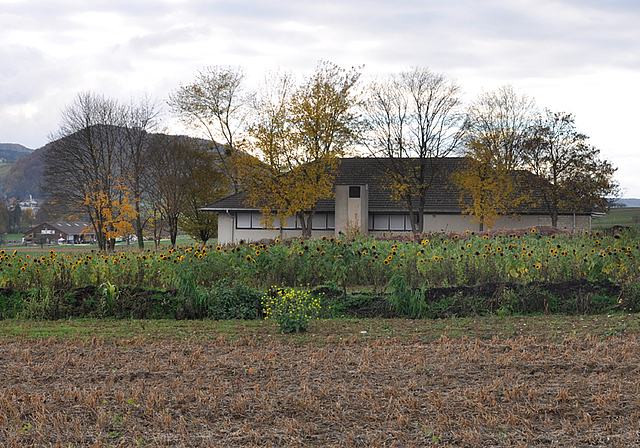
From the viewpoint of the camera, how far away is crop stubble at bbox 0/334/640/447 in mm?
4074

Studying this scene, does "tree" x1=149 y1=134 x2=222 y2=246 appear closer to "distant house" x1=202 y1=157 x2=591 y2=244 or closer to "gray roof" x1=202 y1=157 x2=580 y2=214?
"gray roof" x1=202 y1=157 x2=580 y2=214

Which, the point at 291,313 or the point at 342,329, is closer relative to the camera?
the point at 291,313

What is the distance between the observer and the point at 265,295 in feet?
28.8

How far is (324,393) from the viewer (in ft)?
16.1

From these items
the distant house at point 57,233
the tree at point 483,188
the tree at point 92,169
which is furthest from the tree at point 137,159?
the distant house at point 57,233

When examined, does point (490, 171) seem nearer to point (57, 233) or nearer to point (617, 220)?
point (617, 220)

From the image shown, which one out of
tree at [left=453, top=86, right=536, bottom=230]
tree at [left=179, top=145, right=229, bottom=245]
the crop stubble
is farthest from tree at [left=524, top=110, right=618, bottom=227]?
the crop stubble

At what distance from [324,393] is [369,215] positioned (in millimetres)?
34098

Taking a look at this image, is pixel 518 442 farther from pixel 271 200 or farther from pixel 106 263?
pixel 271 200

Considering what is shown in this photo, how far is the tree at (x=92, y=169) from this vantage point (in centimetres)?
3772

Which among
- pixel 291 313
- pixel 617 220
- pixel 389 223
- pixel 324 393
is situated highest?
pixel 617 220

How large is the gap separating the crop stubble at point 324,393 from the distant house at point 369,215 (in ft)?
97.5

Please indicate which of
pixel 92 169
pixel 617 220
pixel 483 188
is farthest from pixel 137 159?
pixel 617 220

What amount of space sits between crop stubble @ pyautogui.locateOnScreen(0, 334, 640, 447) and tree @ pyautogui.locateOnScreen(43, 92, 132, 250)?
3274 cm
